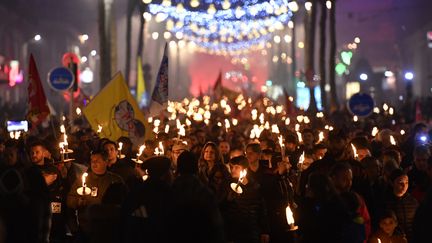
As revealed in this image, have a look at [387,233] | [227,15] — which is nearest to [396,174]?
[387,233]

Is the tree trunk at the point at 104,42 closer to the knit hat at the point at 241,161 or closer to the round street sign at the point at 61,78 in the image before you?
the round street sign at the point at 61,78

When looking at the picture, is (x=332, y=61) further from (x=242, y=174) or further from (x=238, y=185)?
(x=238, y=185)

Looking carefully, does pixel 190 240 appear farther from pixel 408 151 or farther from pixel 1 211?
pixel 408 151

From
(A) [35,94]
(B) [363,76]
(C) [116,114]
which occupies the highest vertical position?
(B) [363,76]

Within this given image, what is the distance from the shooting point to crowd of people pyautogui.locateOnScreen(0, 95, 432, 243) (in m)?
7.25

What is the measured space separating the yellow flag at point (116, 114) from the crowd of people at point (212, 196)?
6.42 ft

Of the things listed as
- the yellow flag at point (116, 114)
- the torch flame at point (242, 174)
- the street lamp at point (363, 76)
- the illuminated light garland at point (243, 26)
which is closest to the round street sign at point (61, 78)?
the yellow flag at point (116, 114)

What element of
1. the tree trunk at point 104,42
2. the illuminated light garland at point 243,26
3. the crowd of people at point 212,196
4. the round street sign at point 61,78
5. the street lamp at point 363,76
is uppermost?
the illuminated light garland at point 243,26

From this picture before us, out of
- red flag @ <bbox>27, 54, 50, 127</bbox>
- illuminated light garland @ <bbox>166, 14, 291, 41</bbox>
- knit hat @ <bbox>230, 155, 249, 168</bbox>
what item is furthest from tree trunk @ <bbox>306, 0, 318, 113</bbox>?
knit hat @ <bbox>230, 155, 249, 168</bbox>

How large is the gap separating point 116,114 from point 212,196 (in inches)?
378

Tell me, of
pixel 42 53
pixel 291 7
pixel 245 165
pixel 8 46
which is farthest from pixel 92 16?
pixel 245 165

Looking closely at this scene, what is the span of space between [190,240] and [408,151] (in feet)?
31.4

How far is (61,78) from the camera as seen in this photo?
19.1 m

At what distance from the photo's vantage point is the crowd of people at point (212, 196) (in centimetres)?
725
